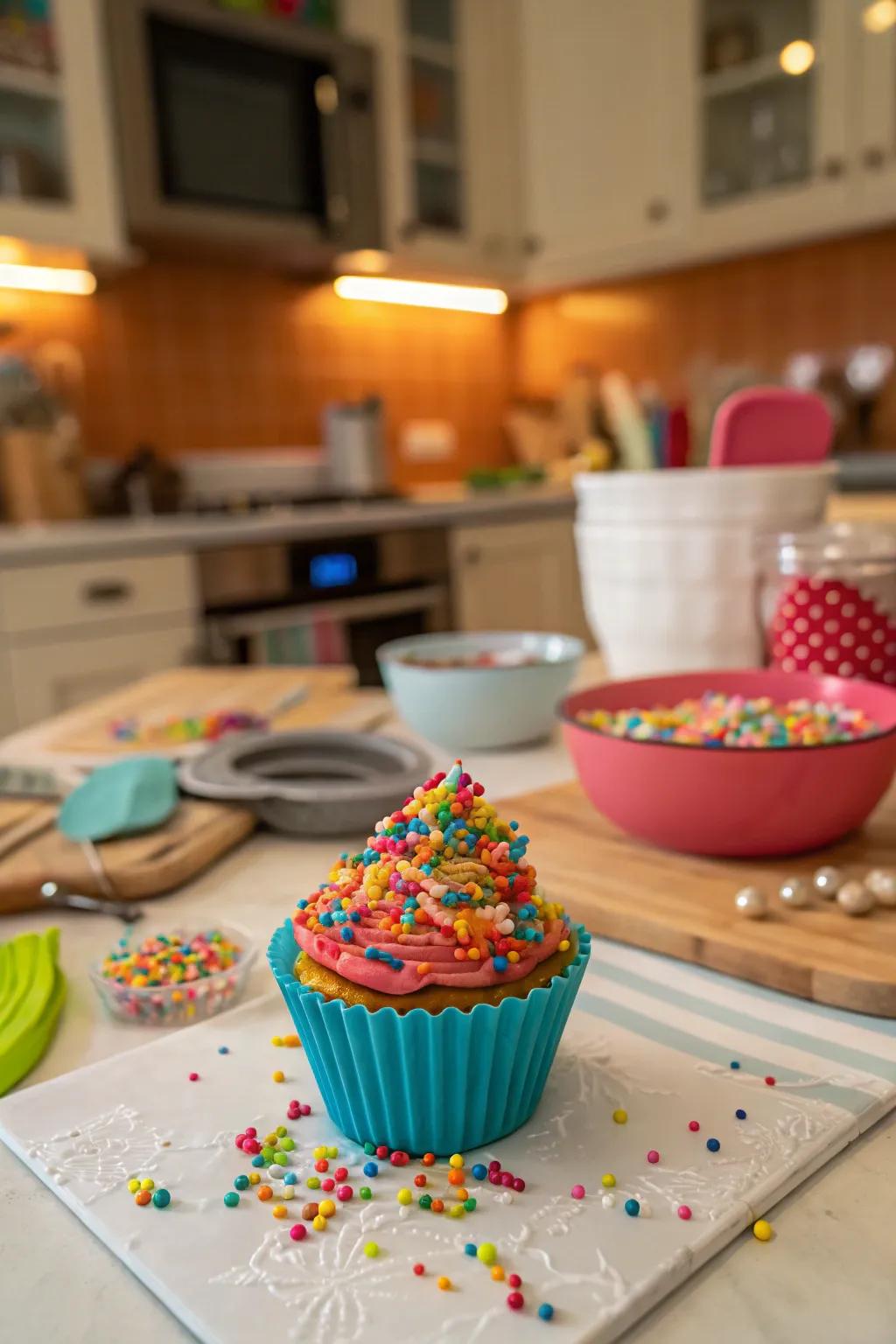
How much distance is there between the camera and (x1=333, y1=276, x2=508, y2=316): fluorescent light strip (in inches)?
137

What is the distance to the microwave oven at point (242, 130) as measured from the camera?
2.60m

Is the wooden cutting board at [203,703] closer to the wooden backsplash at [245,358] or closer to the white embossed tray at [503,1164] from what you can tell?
the white embossed tray at [503,1164]

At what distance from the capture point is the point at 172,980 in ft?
1.94

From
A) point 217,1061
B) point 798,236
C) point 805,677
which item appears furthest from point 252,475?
point 217,1061

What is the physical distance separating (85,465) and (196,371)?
47 cm

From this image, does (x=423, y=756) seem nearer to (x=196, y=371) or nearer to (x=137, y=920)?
(x=137, y=920)

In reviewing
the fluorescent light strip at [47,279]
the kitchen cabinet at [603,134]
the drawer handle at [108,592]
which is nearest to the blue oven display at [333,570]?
the drawer handle at [108,592]

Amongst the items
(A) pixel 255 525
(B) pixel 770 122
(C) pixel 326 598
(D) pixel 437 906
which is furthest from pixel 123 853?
(B) pixel 770 122

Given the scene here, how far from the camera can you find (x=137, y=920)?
0.71 meters

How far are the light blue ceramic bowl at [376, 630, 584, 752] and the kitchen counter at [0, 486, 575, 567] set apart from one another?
1.39 metres

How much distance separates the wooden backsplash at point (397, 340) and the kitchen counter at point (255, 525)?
0.36m

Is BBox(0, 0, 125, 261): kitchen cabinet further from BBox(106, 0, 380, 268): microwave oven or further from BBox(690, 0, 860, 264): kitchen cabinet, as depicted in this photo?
BBox(690, 0, 860, 264): kitchen cabinet

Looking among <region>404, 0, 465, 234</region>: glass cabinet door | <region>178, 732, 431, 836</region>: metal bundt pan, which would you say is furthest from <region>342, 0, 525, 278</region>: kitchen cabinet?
<region>178, 732, 431, 836</region>: metal bundt pan

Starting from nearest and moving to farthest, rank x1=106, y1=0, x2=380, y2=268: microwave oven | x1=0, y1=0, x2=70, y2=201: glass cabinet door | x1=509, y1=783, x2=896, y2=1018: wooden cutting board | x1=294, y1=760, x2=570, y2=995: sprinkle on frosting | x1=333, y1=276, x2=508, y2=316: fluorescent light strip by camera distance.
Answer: x1=294, y1=760, x2=570, y2=995: sprinkle on frosting
x1=509, y1=783, x2=896, y2=1018: wooden cutting board
x1=0, y1=0, x2=70, y2=201: glass cabinet door
x1=106, y1=0, x2=380, y2=268: microwave oven
x1=333, y1=276, x2=508, y2=316: fluorescent light strip
